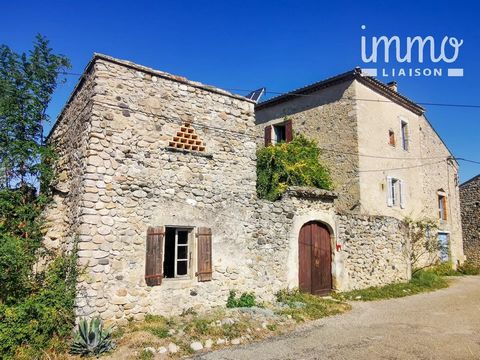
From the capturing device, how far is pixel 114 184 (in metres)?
6.89

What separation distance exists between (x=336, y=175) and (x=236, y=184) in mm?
6483

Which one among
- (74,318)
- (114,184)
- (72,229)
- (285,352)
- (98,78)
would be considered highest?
(98,78)

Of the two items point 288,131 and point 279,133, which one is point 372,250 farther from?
point 279,133

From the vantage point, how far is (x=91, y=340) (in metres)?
5.62

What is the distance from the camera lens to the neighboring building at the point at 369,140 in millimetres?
13445

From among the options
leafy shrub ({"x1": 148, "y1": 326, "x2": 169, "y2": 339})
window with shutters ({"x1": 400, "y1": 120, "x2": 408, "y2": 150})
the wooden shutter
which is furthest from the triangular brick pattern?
window with shutters ({"x1": 400, "y1": 120, "x2": 408, "y2": 150})

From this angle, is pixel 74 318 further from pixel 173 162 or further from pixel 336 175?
pixel 336 175

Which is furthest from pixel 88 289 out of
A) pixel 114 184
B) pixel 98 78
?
pixel 98 78

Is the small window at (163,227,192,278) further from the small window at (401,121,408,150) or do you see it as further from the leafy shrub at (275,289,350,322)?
the small window at (401,121,408,150)

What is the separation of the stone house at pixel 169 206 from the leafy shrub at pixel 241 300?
0.51ft

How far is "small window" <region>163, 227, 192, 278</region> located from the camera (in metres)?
7.65

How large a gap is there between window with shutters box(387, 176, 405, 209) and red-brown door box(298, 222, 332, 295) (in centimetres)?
524

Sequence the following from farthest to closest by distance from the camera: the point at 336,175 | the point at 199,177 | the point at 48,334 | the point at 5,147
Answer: the point at 336,175 → the point at 199,177 → the point at 5,147 → the point at 48,334

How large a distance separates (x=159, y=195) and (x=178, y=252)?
1.35m
